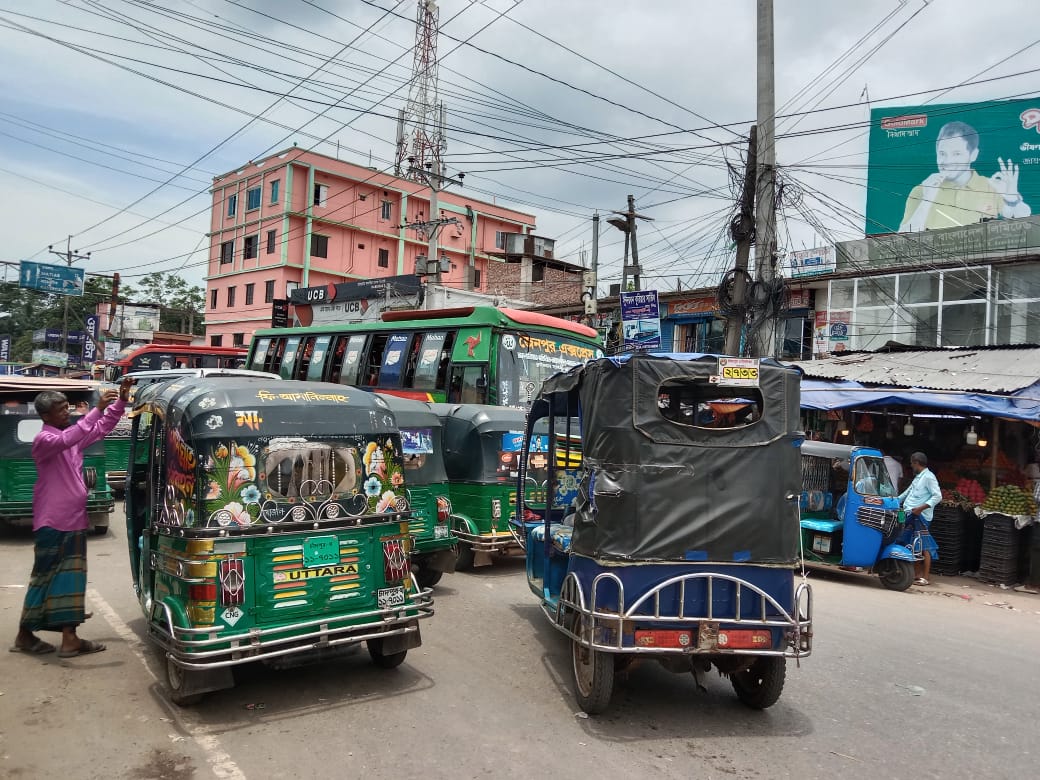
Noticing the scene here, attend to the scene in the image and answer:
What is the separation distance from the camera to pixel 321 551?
207 inches

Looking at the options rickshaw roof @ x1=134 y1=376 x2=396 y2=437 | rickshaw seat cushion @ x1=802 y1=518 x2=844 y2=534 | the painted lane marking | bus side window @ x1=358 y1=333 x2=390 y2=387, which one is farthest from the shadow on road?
bus side window @ x1=358 y1=333 x2=390 y2=387

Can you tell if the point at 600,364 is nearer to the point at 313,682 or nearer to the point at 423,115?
the point at 313,682

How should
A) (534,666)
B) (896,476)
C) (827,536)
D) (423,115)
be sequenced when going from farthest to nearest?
(423,115) < (896,476) < (827,536) < (534,666)

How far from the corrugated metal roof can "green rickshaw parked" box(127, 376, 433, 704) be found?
10353 millimetres

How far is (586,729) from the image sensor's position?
16.3 ft

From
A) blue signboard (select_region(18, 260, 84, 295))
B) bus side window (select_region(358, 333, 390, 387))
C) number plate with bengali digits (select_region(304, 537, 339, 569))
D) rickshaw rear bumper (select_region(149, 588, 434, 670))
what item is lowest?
rickshaw rear bumper (select_region(149, 588, 434, 670))

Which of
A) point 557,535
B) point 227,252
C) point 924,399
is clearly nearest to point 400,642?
point 557,535

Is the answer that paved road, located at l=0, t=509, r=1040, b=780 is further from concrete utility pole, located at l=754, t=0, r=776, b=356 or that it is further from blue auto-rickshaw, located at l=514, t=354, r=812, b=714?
concrete utility pole, located at l=754, t=0, r=776, b=356

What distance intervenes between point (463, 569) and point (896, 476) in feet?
24.2

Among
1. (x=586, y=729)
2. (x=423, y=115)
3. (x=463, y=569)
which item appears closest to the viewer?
(x=586, y=729)

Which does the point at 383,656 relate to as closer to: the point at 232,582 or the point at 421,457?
the point at 232,582

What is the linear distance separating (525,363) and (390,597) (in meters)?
7.98

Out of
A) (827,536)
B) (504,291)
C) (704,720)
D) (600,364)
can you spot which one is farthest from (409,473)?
(504,291)

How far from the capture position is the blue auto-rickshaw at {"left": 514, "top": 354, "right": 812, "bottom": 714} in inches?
197
